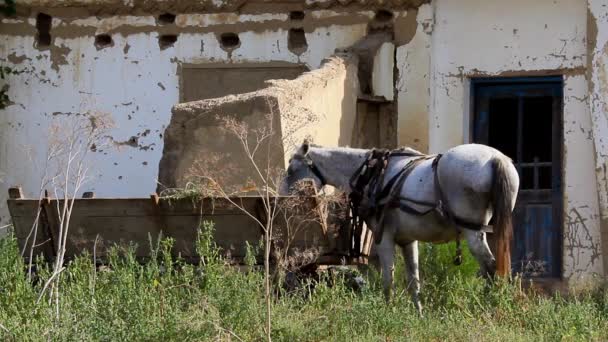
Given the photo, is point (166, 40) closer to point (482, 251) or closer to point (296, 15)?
point (296, 15)

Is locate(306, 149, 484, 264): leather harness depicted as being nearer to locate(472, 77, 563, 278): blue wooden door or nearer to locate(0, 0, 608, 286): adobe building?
locate(0, 0, 608, 286): adobe building

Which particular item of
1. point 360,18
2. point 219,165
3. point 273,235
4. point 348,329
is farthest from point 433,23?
point 348,329

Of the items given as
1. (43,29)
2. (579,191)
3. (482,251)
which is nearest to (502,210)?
(482,251)

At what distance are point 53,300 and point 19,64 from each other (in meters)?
6.92

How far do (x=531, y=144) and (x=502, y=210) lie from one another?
4371 mm

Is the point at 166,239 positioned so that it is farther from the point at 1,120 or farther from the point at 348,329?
the point at 1,120

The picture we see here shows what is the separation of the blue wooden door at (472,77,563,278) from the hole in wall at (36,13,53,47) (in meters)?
4.88

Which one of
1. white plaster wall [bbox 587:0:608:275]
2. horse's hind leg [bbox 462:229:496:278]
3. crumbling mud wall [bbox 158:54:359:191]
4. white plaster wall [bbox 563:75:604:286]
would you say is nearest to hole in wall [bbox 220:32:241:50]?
crumbling mud wall [bbox 158:54:359:191]

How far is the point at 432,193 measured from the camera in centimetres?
1152

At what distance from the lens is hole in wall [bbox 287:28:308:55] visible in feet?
52.0

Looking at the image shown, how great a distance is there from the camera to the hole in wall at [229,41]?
52.7 ft

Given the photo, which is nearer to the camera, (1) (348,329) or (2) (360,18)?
(1) (348,329)

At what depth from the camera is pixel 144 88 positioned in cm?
1630

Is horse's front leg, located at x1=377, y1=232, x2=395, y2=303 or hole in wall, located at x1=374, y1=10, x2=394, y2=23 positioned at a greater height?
hole in wall, located at x1=374, y1=10, x2=394, y2=23
